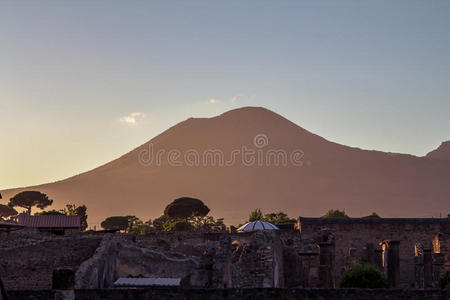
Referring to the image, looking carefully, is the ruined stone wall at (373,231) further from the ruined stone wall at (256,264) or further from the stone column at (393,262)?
the ruined stone wall at (256,264)

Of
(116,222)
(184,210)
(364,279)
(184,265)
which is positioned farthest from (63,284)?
(116,222)

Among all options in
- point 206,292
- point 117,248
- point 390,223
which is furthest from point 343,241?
point 206,292

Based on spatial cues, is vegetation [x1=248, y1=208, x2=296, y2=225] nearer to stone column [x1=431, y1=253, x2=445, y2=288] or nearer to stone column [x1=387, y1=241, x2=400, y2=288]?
stone column [x1=431, y1=253, x2=445, y2=288]

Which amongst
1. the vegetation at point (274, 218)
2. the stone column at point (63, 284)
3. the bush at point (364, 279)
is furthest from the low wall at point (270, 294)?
the vegetation at point (274, 218)

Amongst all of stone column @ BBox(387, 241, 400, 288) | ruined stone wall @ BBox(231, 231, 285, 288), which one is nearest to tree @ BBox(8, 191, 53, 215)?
stone column @ BBox(387, 241, 400, 288)

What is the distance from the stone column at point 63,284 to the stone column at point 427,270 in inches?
816

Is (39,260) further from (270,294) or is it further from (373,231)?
(373,231)

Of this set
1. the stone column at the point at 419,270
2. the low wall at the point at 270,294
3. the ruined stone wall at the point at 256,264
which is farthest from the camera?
the stone column at the point at 419,270

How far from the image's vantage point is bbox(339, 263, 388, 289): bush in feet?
99.5

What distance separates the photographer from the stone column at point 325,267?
96.0 feet

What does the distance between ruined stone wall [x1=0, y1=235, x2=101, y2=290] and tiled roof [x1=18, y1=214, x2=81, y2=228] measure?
110 ft

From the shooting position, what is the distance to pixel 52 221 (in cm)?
6334

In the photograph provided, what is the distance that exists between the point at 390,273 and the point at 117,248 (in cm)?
1451

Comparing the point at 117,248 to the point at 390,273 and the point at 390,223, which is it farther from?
the point at 390,223
